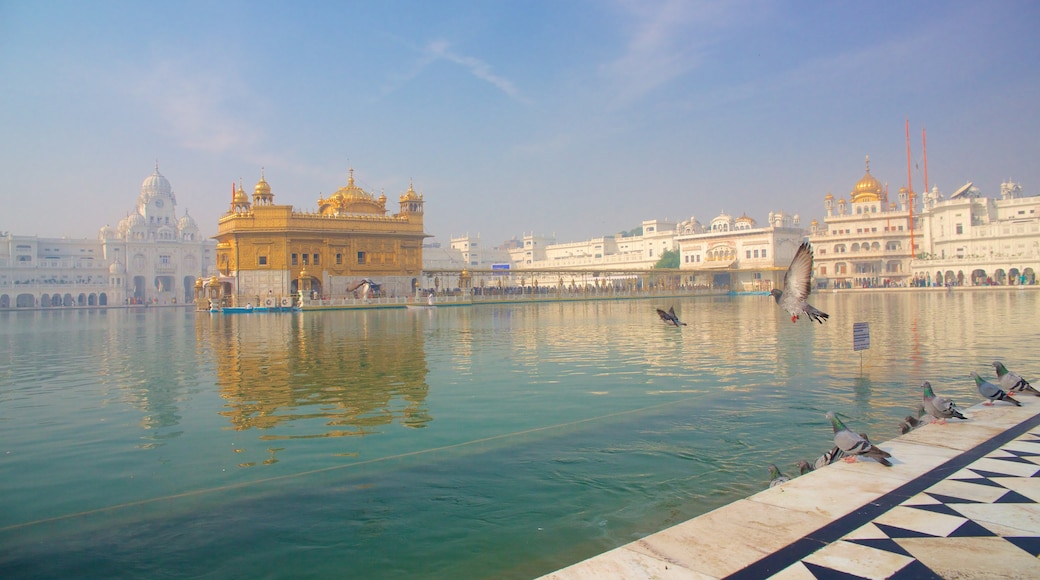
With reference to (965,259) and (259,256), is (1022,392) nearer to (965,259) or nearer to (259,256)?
(259,256)

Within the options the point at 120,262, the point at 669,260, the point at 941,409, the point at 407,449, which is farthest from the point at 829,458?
the point at 120,262

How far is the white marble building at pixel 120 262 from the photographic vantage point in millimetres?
78037

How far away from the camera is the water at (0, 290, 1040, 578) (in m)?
4.47

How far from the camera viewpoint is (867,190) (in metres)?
79.3

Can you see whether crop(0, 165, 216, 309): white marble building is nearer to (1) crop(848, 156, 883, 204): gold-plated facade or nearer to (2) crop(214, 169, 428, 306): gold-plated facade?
(2) crop(214, 169, 428, 306): gold-plated facade

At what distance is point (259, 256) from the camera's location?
49781 millimetres

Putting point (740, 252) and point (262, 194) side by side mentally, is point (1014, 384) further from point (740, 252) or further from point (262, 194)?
point (740, 252)

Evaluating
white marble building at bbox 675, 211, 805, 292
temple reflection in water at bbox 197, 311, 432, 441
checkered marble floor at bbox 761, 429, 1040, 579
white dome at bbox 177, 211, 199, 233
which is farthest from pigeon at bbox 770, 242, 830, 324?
white dome at bbox 177, 211, 199, 233

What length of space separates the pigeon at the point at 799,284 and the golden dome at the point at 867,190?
82.3 meters

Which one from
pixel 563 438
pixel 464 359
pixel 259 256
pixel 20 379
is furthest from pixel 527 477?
pixel 259 256

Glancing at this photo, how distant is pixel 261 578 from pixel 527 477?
2.42 meters

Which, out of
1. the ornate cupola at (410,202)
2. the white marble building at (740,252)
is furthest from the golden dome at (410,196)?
the white marble building at (740,252)

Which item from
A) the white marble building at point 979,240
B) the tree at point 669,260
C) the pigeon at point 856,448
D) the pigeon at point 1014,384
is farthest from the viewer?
the tree at point 669,260

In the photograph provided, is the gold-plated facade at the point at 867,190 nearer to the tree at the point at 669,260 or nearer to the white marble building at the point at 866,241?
the white marble building at the point at 866,241
